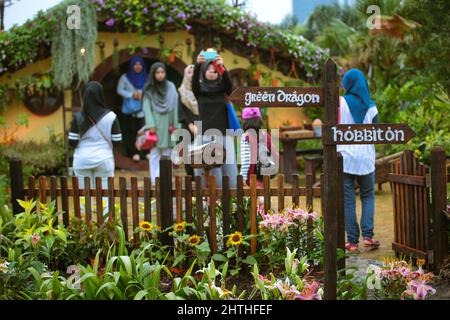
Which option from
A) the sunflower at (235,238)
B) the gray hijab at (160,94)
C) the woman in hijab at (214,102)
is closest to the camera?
the sunflower at (235,238)

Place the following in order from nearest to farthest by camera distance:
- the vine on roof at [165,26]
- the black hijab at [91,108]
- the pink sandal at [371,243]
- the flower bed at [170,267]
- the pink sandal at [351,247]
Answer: the flower bed at [170,267], the pink sandal at [351,247], the pink sandal at [371,243], the black hijab at [91,108], the vine on roof at [165,26]

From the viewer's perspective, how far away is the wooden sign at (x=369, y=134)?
14.9ft

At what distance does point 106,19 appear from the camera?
1499cm

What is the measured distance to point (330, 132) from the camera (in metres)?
4.61

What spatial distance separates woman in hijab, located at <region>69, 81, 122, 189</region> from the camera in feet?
28.6

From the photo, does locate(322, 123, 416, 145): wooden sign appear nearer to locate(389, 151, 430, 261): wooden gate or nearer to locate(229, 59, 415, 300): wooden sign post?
locate(229, 59, 415, 300): wooden sign post

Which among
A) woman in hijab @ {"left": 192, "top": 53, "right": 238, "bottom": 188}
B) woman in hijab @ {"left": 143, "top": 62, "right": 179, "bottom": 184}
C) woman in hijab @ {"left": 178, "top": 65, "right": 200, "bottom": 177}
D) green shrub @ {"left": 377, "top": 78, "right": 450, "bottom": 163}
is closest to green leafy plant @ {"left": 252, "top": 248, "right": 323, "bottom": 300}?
woman in hijab @ {"left": 192, "top": 53, "right": 238, "bottom": 188}

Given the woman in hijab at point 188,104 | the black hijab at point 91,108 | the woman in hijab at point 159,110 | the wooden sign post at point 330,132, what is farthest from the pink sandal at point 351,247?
the woman in hijab at point 159,110

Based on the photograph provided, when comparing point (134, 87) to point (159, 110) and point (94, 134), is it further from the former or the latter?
point (94, 134)

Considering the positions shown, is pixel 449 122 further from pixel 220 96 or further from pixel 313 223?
pixel 313 223

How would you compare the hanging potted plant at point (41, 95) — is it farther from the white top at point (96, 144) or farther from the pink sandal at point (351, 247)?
the pink sandal at point (351, 247)

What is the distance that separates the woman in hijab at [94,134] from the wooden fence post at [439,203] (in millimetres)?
3813
